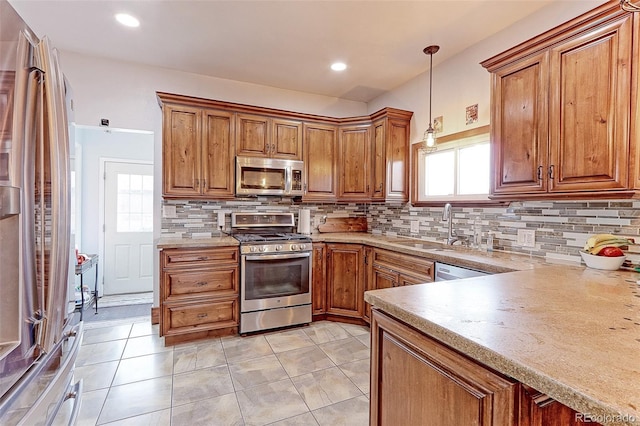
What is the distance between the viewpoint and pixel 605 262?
174cm

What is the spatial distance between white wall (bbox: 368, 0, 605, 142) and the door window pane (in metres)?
3.89

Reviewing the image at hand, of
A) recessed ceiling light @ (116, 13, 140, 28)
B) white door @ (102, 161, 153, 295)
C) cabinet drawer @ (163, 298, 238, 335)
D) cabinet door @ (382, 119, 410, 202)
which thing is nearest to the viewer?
recessed ceiling light @ (116, 13, 140, 28)

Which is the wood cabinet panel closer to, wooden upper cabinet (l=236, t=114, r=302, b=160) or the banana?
wooden upper cabinet (l=236, t=114, r=302, b=160)

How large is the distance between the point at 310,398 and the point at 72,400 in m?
1.32

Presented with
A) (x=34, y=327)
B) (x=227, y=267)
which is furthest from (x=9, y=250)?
(x=227, y=267)

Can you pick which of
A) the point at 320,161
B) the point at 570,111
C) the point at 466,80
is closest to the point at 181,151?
the point at 320,161

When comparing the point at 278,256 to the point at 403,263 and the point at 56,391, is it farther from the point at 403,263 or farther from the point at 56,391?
the point at 56,391

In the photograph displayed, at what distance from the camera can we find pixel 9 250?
2.69ft

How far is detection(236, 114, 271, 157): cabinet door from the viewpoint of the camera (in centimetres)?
331

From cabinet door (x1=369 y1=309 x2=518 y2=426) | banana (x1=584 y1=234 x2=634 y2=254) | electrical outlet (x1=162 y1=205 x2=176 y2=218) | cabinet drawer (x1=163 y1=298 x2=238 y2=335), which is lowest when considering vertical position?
cabinet drawer (x1=163 y1=298 x2=238 y2=335)

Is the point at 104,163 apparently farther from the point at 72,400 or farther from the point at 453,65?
the point at 453,65

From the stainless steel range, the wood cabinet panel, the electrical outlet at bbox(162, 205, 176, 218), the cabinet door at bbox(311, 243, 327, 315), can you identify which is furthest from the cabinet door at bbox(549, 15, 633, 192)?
the electrical outlet at bbox(162, 205, 176, 218)

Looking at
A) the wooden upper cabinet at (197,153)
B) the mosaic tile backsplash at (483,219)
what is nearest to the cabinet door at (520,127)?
the mosaic tile backsplash at (483,219)

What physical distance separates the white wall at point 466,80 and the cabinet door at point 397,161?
0.13 metres
